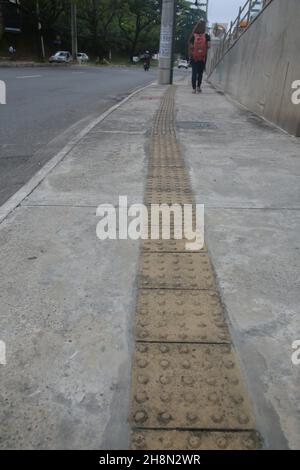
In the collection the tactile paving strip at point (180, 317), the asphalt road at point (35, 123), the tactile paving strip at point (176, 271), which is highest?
the tactile paving strip at point (176, 271)

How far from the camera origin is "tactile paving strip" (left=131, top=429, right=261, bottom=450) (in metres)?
1.40

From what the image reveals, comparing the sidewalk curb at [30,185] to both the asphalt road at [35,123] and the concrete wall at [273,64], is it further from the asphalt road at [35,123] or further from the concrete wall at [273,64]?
the concrete wall at [273,64]

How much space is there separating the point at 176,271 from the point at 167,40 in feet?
50.4

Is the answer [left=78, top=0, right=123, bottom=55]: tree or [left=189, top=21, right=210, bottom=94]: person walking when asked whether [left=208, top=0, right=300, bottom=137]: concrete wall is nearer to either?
[left=189, top=21, right=210, bottom=94]: person walking

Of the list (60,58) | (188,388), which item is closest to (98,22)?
(60,58)

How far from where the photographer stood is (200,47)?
436 inches

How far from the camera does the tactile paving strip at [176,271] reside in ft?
7.52

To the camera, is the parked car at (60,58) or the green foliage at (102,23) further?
the green foliage at (102,23)

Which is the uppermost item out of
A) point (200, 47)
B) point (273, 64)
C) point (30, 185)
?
point (200, 47)

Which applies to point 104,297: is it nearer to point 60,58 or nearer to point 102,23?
point 60,58

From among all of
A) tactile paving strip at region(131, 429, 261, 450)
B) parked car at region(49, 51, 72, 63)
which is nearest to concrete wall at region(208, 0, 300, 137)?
tactile paving strip at region(131, 429, 261, 450)

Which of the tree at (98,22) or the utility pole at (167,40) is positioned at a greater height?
the tree at (98,22)

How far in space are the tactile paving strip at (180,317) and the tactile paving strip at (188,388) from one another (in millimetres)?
60

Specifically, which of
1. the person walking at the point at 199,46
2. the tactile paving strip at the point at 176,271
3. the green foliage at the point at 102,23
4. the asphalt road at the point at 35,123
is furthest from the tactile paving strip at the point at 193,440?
the green foliage at the point at 102,23
